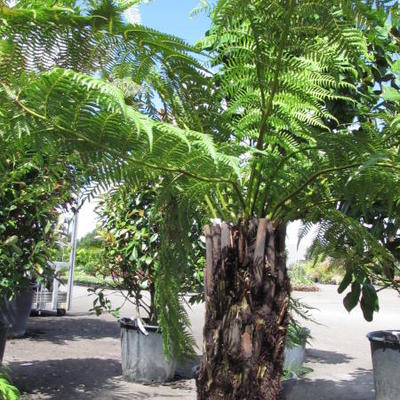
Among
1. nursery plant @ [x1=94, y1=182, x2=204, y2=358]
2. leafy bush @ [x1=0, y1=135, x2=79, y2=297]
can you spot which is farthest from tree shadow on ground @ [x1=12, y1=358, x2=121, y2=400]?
leafy bush @ [x1=0, y1=135, x2=79, y2=297]

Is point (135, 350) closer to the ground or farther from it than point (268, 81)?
closer to the ground

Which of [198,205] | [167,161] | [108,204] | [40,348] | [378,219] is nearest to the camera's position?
[167,161]

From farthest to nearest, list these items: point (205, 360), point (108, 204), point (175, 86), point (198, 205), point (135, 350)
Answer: point (108, 204) → point (135, 350) → point (198, 205) → point (175, 86) → point (205, 360)

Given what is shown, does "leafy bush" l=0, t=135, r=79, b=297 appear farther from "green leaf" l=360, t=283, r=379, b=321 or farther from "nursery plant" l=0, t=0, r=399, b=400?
"green leaf" l=360, t=283, r=379, b=321

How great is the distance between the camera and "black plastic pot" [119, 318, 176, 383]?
426 centimetres

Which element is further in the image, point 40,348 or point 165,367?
point 40,348

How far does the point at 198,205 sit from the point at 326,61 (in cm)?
102

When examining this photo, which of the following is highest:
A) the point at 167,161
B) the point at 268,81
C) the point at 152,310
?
the point at 268,81

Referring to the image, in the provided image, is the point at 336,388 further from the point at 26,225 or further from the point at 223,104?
the point at 223,104

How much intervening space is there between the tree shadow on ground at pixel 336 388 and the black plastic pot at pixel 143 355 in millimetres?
Answer: 1119

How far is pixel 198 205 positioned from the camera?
2.72 m

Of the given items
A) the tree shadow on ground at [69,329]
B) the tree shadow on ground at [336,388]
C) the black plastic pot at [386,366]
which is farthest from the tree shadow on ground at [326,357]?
the tree shadow on ground at [69,329]

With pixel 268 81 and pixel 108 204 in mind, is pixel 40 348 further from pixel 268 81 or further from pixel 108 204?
pixel 268 81

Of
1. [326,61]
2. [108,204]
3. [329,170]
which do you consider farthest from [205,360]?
[108,204]
